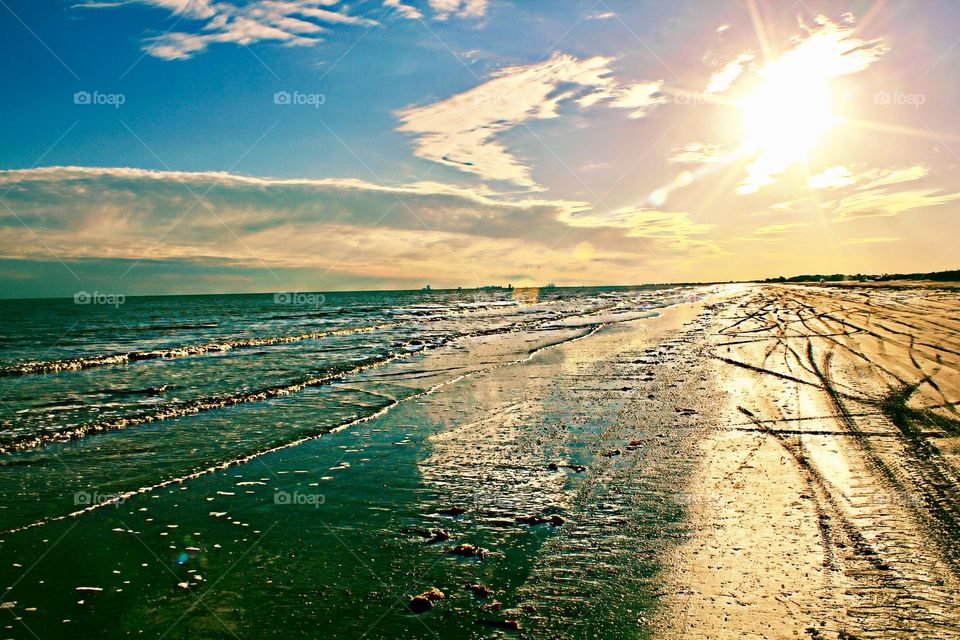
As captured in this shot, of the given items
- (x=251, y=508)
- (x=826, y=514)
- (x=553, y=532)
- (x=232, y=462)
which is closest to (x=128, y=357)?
(x=232, y=462)

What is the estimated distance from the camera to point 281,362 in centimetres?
2458

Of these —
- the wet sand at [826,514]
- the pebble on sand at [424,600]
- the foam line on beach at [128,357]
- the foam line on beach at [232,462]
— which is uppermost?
the wet sand at [826,514]

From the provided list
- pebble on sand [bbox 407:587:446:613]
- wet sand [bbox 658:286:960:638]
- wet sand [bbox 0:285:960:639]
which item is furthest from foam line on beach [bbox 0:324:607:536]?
wet sand [bbox 658:286:960:638]

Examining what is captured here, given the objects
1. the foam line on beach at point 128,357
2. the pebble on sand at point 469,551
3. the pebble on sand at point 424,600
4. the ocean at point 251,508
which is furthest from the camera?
the foam line on beach at point 128,357

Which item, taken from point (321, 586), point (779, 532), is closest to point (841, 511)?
point (779, 532)

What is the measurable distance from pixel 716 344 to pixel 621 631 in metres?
21.9

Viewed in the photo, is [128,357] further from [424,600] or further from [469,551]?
[424,600]

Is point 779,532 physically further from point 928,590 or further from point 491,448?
point 491,448

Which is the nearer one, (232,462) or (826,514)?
(826,514)

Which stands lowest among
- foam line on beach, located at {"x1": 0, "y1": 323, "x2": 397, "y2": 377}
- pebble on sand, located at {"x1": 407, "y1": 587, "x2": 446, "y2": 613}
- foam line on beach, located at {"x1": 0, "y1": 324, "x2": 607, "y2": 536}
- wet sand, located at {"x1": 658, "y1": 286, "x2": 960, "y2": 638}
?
foam line on beach, located at {"x1": 0, "y1": 323, "x2": 397, "y2": 377}

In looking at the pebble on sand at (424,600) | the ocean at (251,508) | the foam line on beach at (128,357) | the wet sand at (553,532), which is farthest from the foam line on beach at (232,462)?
the foam line on beach at (128,357)

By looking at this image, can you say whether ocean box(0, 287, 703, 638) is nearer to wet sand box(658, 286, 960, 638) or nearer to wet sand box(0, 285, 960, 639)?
wet sand box(0, 285, 960, 639)

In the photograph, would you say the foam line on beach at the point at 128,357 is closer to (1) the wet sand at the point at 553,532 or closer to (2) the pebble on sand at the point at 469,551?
(1) the wet sand at the point at 553,532

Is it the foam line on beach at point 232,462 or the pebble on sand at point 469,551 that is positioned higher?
the pebble on sand at point 469,551
